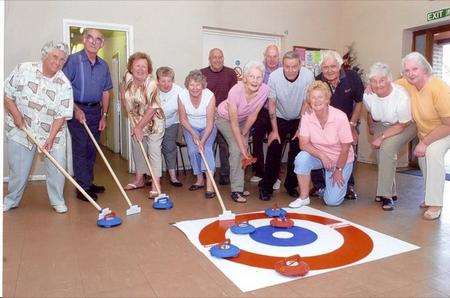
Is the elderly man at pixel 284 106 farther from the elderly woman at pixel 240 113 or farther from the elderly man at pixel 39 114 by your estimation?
the elderly man at pixel 39 114

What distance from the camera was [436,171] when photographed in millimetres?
3021

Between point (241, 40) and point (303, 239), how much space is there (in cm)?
386

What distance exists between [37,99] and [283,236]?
7.14ft

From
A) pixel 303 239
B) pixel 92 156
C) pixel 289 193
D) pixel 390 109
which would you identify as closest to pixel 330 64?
pixel 390 109

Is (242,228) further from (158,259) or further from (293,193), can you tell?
(293,193)

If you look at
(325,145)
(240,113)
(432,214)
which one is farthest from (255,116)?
(432,214)

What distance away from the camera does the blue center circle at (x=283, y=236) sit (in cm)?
256

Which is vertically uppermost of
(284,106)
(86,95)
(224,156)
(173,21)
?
(173,21)

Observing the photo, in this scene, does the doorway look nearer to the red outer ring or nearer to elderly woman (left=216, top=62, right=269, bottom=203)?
elderly woman (left=216, top=62, right=269, bottom=203)

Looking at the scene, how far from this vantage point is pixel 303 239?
8.55ft

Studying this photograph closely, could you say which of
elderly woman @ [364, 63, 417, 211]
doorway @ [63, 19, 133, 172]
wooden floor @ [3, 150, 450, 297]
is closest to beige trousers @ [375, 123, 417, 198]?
elderly woman @ [364, 63, 417, 211]

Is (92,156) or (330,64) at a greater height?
(330,64)

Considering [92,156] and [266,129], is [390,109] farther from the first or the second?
[92,156]

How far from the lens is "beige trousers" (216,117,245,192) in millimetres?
3568
